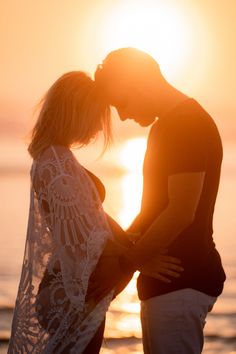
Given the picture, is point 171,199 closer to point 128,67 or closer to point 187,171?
point 187,171

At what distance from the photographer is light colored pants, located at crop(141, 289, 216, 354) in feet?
12.1

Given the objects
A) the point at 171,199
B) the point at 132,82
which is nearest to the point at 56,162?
the point at 132,82

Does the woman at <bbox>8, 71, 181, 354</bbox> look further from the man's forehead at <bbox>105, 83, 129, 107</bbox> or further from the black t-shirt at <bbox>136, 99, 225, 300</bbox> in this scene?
the black t-shirt at <bbox>136, 99, 225, 300</bbox>

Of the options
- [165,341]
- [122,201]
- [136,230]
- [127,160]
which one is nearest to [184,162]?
[136,230]

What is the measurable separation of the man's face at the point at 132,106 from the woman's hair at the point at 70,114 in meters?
0.10

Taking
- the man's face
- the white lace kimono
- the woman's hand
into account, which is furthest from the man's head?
the woman's hand

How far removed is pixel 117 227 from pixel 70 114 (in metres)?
0.55

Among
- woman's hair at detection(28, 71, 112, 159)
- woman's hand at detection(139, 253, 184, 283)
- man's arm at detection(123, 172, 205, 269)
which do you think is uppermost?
woman's hair at detection(28, 71, 112, 159)

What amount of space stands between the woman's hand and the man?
27mm

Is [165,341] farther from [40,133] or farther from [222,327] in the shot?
[222,327]

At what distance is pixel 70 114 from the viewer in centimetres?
390

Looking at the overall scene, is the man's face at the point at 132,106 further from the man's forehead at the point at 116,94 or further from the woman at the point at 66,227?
the woman at the point at 66,227

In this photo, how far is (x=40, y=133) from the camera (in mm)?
3936

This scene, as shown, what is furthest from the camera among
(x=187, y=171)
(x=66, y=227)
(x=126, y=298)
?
(x=126, y=298)
